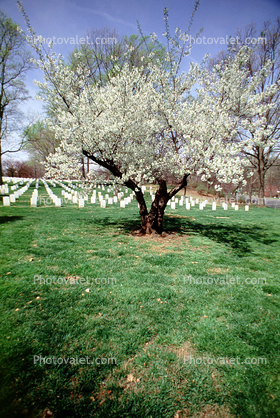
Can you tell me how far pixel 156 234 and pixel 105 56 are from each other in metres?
21.5

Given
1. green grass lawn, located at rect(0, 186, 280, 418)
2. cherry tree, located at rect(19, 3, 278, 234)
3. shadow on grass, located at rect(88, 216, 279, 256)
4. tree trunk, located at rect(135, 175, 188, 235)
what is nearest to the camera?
green grass lawn, located at rect(0, 186, 280, 418)

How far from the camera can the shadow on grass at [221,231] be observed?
25.9 ft

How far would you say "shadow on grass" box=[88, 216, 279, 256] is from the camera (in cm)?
→ 791

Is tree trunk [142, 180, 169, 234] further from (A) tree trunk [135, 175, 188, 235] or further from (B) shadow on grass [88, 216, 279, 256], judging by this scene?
(B) shadow on grass [88, 216, 279, 256]

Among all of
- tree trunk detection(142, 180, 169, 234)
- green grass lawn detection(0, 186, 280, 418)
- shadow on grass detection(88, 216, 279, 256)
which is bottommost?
green grass lawn detection(0, 186, 280, 418)

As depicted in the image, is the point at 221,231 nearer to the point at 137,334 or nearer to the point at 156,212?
the point at 156,212

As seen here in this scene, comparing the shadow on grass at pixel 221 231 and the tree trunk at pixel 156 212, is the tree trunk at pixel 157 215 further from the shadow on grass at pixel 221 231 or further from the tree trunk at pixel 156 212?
the shadow on grass at pixel 221 231

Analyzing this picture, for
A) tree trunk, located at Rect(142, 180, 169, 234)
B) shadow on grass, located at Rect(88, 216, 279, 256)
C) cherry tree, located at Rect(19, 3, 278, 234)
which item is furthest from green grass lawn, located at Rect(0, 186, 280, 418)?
cherry tree, located at Rect(19, 3, 278, 234)

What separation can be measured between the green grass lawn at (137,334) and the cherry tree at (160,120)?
9.56ft

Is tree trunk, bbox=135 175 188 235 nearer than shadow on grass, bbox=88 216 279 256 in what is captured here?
No

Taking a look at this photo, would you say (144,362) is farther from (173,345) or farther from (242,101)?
(242,101)

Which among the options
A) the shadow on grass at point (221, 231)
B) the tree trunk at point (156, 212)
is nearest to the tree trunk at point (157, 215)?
the tree trunk at point (156, 212)

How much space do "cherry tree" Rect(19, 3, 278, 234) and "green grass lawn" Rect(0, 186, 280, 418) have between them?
2914 millimetres

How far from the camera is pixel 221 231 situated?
9.52 m
